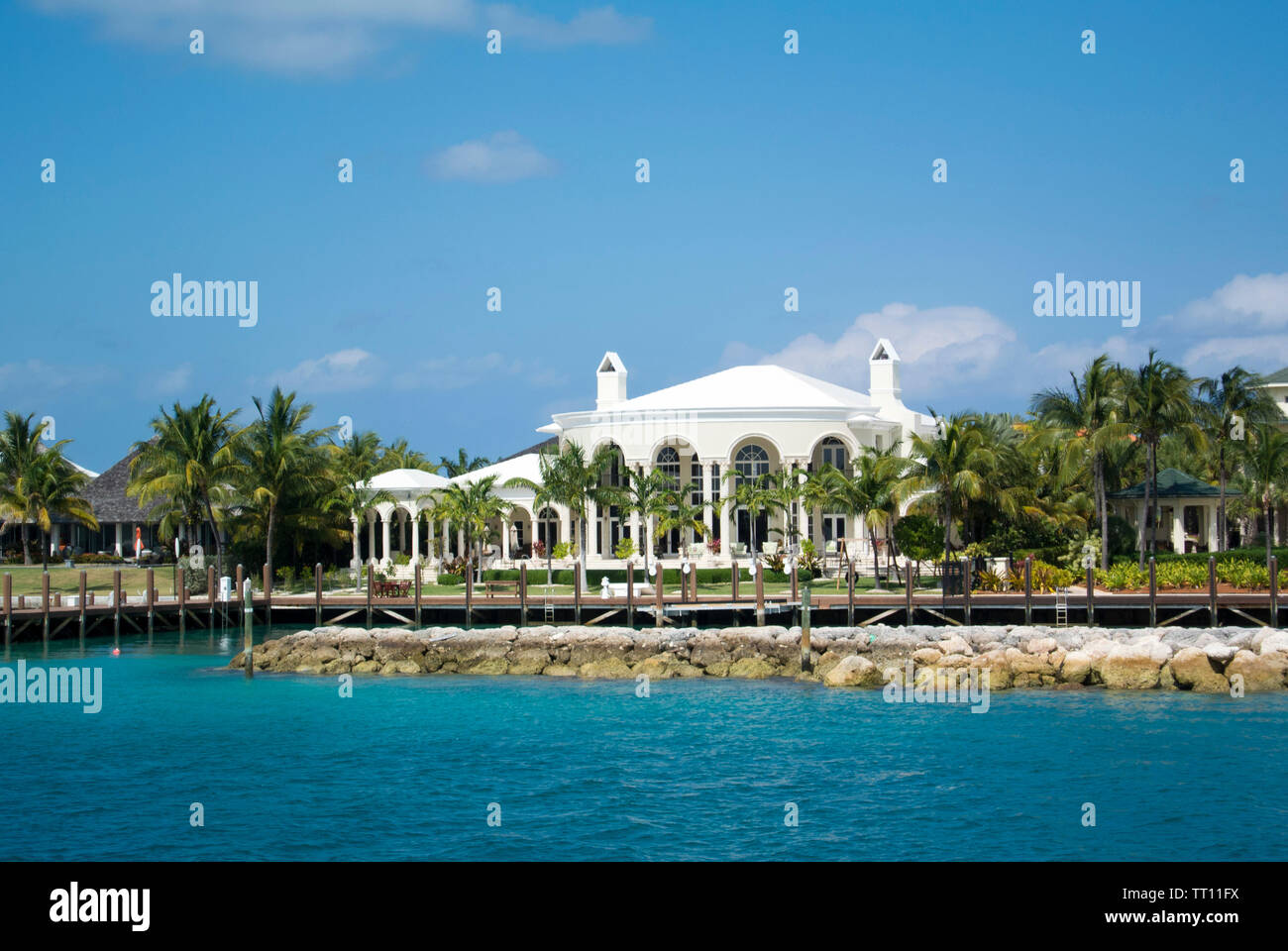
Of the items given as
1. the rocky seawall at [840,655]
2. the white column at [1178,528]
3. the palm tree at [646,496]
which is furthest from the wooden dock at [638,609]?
the white column at [1178,528]

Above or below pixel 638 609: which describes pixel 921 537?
above

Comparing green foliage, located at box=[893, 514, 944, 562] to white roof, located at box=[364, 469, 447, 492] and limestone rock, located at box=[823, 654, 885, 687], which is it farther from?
white roof, located at box=[364, 469, 447, 492]

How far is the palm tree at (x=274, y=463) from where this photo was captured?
5188cm

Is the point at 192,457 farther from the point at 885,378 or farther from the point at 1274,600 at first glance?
the point at 1274,600

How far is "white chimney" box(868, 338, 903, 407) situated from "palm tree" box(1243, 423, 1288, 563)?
1507cm

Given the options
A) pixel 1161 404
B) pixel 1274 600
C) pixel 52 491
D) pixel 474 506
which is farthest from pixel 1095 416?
pixel 52 491

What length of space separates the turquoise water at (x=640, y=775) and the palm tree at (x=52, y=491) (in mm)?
36937

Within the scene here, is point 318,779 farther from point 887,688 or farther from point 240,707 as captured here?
point 887,688

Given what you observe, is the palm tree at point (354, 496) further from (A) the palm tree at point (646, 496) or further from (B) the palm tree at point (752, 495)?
(B) the palm tree at point (752, 495)

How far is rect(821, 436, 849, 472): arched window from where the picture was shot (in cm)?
5375

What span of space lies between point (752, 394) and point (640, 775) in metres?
35.2

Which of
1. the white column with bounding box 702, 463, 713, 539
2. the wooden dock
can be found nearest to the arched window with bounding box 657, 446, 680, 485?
the white column with bounding box 702, 463, 713, 539

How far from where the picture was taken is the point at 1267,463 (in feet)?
180

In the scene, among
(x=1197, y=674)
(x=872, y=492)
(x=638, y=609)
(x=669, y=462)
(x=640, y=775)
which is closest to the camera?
(x=640, y=775)
